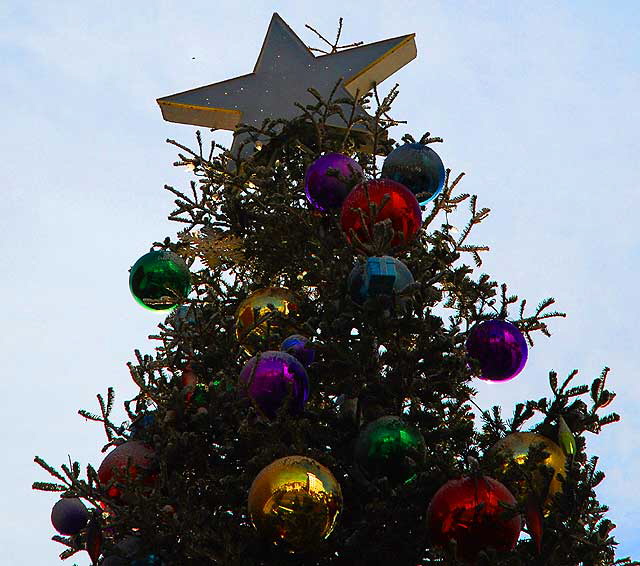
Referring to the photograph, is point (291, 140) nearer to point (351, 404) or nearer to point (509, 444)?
point (351, 404)

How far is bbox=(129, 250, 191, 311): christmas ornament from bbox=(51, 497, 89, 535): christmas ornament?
145cm

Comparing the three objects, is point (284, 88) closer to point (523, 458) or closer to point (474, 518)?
point (523, 458)

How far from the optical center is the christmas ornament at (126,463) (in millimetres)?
5051

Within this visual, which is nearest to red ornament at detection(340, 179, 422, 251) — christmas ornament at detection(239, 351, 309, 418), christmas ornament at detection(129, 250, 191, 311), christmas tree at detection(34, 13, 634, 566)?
christmas tree at detection(34, 13, 634, 566)

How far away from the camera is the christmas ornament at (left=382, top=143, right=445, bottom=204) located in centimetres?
604

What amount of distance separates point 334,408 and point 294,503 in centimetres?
164

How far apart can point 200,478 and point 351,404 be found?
105 cm

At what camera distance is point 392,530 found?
5.05 meters

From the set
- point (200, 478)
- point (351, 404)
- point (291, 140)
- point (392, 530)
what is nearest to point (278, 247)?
point (291, 140)

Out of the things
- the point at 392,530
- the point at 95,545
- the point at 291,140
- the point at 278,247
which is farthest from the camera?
the point at 291,140

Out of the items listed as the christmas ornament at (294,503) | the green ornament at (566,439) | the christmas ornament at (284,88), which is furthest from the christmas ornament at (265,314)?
the green ornament at (566,439)

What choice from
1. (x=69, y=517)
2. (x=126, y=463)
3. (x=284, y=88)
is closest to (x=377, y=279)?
(x=126, y=463)

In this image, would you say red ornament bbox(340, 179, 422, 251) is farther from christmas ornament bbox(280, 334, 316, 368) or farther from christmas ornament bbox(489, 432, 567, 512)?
christmas ornament bbox(489, 432, 567, 512)

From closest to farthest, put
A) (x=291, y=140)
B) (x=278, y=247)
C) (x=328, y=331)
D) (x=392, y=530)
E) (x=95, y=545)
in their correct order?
1. (x=95, y=545)
2. (x=392, y=530)
3. (x=328, y=331)
4. (x=278, y=247)
5. (x=291, y=140)
